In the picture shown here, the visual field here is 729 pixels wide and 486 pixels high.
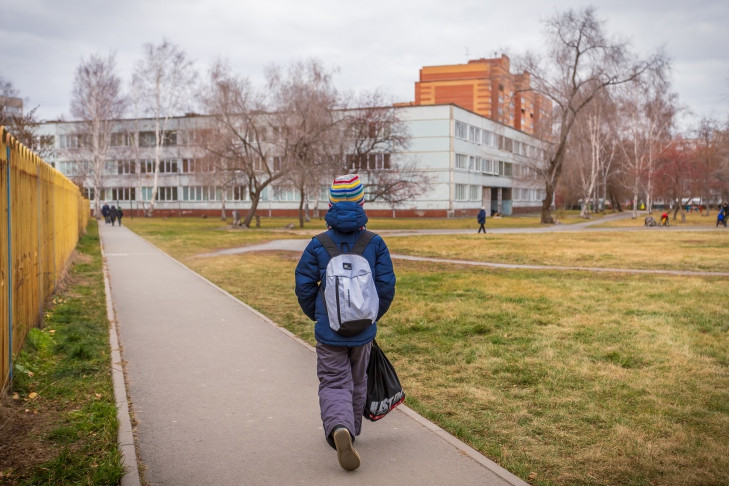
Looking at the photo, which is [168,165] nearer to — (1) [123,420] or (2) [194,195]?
(2) [194,195]

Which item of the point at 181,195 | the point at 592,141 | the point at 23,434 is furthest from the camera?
the point at 181,195

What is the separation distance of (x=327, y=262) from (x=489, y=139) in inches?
2914

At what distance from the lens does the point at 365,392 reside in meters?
4.73

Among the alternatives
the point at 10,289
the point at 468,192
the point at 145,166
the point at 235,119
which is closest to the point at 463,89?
the point at 468,192

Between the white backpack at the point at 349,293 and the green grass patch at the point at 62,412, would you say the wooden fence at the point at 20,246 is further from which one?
the white backpack at the point at 349,293

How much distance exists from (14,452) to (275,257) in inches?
681

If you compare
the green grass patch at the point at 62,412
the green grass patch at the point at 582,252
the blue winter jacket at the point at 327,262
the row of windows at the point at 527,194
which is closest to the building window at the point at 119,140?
the row of windows at the point at 527,194

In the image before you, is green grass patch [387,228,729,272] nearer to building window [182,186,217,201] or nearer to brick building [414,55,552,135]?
building window [182,186,217,201]

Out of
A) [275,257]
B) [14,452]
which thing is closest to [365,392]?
[14,452]

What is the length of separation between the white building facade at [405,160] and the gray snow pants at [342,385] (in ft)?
159

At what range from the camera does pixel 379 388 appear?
15.7 ft

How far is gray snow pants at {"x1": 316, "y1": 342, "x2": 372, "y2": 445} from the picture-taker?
174 inches

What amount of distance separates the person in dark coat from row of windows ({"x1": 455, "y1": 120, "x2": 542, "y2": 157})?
62.8 m

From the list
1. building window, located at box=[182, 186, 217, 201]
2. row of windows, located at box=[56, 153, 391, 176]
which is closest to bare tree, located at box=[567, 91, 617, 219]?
row of windows, located at box=[56, 153, 391, 176]
